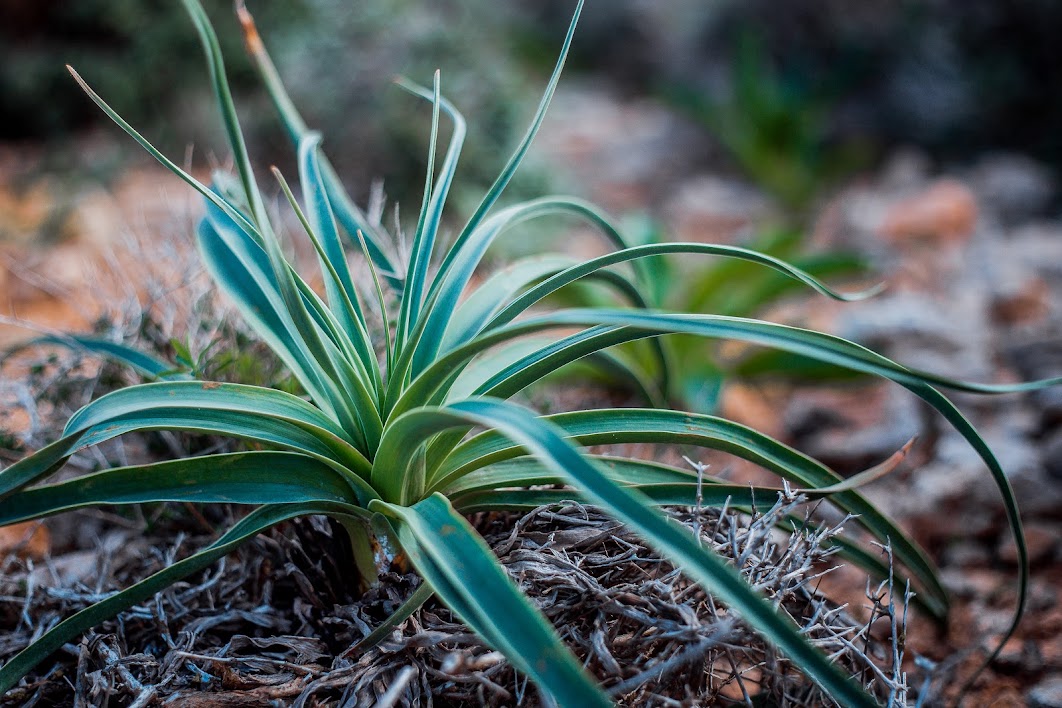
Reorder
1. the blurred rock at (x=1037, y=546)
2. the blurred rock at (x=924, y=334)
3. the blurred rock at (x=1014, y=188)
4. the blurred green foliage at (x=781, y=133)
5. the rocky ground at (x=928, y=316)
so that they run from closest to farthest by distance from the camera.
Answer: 1. the rocky ground at (x=928, y=316)
2. the blurred rock at (x=1037, y=546)
3. the blurred rock at (x=924, y=334)
4. the blurred rock at (x=1014, y=188)
5. the blurred green foliage at (x=781, y=133)

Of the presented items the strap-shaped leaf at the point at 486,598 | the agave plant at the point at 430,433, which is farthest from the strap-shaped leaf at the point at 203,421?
Result: the strap-shaped leaf at the point at 486,598

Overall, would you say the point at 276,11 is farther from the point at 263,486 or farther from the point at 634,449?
the point at 263,486

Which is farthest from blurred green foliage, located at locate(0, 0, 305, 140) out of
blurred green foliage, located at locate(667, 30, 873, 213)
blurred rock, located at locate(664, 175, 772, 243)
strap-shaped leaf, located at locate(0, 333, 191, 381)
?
strap-shaped leaf, located at locate(0, 333, 191, 381)

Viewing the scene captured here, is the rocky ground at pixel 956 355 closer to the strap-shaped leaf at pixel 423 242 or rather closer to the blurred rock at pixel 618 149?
the blurred rock at pixel 618 149

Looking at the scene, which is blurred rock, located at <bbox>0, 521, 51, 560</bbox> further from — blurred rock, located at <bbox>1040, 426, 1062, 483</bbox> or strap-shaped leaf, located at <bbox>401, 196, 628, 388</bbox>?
blurred rock, located at <bbox>1040, 426, 1062, 483</bbox>

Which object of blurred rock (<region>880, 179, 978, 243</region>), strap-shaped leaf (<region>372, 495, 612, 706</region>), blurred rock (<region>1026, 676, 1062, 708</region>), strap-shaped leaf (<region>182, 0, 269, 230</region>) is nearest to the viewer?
strap-shaped leaf (<region>372, 495, 612, 706</region>)

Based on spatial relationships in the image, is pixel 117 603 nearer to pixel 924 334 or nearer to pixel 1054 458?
pixel 1054 458
